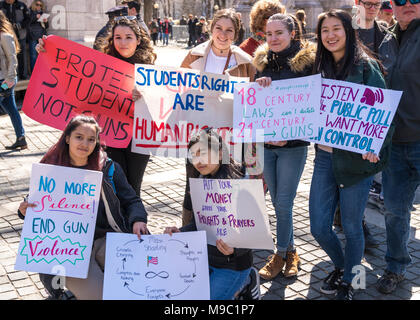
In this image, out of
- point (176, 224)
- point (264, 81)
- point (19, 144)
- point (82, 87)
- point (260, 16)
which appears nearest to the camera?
point (264, 81)

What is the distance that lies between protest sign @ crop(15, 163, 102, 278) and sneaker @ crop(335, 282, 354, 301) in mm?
1755

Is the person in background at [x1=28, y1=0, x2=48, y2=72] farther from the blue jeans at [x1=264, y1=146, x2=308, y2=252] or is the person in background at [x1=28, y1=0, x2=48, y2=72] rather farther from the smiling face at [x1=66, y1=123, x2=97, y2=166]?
the blue jeans at [x1=264, y1=146, x2=308, y2=252]

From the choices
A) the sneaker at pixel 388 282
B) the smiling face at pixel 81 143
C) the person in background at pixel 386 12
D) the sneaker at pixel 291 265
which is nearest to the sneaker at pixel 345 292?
the sneaker at pixel 388 282

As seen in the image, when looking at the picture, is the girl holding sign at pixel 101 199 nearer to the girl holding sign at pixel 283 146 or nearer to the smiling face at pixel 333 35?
the girl holding sign at pixel 283 146

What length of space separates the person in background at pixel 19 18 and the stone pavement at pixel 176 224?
377 centimetres

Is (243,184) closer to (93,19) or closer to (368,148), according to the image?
(368,148)

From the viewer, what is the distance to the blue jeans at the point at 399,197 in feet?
12.4

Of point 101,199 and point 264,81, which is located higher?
point 264,81

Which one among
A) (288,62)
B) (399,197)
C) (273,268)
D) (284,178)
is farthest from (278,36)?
(273,268)

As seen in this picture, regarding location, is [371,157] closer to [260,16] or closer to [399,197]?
[399,197]

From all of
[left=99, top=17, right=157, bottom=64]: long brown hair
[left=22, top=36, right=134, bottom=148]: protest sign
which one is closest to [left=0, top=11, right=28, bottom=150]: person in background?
[left=22, top=36, right=134, bottom=148]: protest sign

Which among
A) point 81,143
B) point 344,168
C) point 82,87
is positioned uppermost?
point 82,87

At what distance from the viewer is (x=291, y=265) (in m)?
4.06

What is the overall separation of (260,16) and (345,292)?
2404 millimetres
